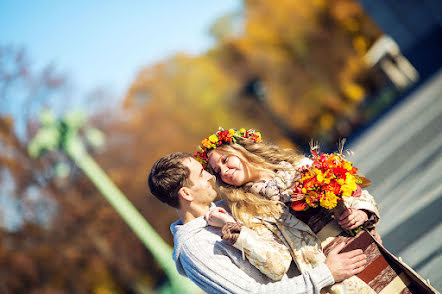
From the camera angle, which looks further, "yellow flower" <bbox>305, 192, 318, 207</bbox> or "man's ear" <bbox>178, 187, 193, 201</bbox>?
"man's ear" <bbox>178, 187, 193, 201</bbox>

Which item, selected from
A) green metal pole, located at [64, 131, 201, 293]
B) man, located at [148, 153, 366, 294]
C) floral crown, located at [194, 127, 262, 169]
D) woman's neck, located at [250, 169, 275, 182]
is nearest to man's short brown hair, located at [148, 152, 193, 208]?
man, located at [148, 153, 366, 294]

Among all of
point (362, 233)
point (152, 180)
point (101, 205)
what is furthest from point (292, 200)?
point (101, 205)

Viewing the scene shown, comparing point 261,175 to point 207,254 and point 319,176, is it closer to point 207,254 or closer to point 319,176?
point 319,176

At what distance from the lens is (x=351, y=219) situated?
3.06 meters

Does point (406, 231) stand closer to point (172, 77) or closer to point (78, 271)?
point (78, 271)

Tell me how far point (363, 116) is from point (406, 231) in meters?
19.8

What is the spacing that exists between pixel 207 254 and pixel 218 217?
299 millimetres

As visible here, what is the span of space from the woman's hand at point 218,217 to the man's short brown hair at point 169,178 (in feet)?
1.24

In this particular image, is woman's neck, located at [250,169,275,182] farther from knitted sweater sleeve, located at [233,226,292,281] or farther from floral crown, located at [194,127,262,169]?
knitted sweater sleeve, located at [233,226,292,281]

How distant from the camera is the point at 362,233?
10.3 feet

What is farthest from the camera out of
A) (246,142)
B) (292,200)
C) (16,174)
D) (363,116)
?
(363,116)

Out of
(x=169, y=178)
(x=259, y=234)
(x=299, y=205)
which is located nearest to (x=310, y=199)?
(x=299, y=205)

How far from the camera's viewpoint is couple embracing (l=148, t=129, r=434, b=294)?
2969 millimetres

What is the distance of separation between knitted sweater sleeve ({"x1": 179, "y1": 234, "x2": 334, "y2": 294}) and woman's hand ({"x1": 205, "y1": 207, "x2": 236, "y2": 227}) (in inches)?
6.9
